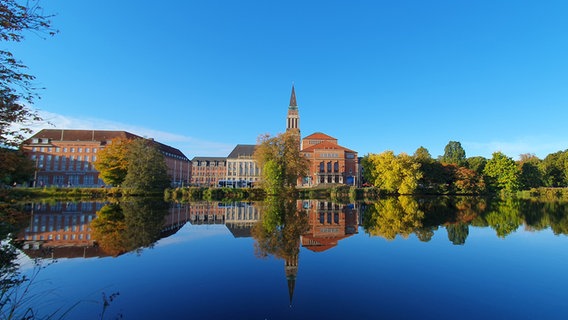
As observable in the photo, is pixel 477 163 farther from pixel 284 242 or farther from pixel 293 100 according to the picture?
pixel 284 242

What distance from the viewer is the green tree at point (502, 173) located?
58.5 m

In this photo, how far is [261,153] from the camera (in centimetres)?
4562

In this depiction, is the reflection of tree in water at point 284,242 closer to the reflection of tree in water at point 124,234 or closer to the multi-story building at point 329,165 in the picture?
the reflection of tree in water at point 124,234

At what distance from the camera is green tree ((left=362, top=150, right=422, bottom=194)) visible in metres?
52.3

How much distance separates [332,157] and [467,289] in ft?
213

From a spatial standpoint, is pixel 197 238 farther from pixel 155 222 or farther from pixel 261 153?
pixel 261 153

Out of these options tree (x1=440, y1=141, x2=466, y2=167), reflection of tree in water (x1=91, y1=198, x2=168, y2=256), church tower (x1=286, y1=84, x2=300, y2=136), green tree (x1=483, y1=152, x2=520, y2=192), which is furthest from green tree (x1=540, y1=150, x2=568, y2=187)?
reflection of tree in water (x1=91, y1=198, x2=168, y2=256)

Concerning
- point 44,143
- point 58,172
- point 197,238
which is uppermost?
point 44,143

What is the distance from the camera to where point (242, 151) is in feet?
307

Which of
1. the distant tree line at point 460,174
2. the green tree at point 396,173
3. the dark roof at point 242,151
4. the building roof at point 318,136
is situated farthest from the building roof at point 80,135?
the distant tree line at point 460,174

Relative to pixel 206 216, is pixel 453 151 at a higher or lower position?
higher

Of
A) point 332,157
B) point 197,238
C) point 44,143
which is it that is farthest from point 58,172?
point 197,238

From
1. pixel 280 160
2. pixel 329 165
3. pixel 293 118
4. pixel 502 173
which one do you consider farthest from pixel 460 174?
pixel 293 118

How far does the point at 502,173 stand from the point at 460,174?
845 cm
